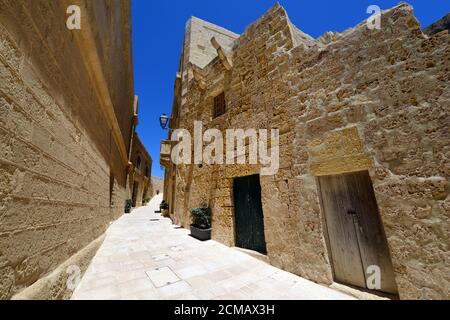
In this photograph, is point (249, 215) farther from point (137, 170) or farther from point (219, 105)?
point (137, 170)

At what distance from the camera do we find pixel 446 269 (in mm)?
1942

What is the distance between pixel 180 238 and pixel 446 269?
5.46 m

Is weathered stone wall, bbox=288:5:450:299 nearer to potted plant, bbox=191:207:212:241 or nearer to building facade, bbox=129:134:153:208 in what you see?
potted plant, bbox=191:207:212:241

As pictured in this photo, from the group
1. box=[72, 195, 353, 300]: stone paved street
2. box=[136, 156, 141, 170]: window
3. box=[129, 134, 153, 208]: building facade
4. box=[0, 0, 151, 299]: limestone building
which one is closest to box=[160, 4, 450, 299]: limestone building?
box=[72, 195, 353, 300]: stone paved street

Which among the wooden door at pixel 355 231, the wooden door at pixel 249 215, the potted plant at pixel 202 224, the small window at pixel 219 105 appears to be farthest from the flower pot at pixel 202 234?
the small window at pixel 219 105

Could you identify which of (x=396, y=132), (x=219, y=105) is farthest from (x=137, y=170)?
(x=396, y=132)

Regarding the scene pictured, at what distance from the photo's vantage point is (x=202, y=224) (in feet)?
18.0

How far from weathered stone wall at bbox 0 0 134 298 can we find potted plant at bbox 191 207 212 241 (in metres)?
3.21

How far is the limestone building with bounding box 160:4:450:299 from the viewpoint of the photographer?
2156 millimetres

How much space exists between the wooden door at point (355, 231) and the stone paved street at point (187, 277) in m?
0.46

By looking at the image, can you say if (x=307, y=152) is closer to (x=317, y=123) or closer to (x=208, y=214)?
(x=317, y=123)

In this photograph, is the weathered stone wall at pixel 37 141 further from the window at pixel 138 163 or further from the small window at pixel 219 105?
the window at pixel 138 163

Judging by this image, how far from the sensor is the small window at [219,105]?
6.02 m
